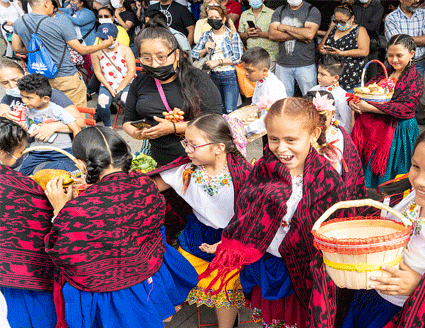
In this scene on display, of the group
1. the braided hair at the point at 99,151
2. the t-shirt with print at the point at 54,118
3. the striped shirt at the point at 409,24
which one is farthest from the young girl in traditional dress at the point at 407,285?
the striped shirt at the point at 409,24

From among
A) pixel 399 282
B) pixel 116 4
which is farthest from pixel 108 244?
pixel 116 4

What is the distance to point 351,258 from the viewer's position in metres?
1.47

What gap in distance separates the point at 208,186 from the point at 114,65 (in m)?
3.91

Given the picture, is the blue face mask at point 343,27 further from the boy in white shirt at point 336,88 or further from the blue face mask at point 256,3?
the boy in white shirt at point 336,88

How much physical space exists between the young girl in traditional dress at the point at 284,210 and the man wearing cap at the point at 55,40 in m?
3.81

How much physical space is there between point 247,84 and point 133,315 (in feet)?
14.1

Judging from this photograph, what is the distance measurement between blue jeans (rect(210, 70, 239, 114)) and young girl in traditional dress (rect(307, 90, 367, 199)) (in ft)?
9.90

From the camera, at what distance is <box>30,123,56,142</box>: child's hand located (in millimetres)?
3396

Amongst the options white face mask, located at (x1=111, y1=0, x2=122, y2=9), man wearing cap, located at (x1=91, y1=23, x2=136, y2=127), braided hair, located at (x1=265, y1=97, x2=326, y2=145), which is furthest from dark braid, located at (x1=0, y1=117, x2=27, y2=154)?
white face mask, located at (x1=111, y1=0, x2=122, y2=9)

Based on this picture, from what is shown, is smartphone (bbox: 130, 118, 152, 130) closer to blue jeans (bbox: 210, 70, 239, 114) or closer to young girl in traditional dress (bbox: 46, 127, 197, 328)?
young girl in traditional dress (bbox: 46, 127, 197, 328)

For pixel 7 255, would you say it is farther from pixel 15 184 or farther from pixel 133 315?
pixel 133 315

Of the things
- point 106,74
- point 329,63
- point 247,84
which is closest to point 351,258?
point 329,63

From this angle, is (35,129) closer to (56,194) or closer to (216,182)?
(56,194)

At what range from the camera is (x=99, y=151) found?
2117mm
